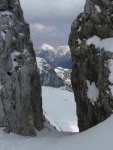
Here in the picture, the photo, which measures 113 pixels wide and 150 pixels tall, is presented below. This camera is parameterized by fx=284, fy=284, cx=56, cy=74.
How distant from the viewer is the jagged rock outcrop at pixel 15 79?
1362 inches

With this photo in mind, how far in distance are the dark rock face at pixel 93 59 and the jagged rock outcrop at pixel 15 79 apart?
679 centimetres

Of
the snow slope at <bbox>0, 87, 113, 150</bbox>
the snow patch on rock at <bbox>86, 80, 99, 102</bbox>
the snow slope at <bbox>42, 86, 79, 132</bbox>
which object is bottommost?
the snow slope at <bbox>42, 86, 79, 132</bbox>

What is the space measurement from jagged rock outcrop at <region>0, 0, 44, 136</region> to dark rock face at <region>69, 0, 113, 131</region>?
6.79 meters

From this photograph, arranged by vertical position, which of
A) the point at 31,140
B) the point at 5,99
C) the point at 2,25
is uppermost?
the point at 2,25

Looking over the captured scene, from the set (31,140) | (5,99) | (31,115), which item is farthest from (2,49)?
(31,140)

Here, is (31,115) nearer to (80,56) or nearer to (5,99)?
(5,99)

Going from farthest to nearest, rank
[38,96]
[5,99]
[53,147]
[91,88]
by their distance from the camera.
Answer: [38,96], [91,88], [5,99], [53,147]

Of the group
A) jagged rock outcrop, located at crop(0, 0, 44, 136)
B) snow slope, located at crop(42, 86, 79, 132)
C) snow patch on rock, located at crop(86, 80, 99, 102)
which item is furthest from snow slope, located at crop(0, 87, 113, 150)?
snow slope, located at crop(42, 86, 79, 132)

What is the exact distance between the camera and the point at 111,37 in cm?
3619

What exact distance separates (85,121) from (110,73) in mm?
10968

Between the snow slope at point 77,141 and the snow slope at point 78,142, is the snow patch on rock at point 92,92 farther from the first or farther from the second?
the snow slope at point 78,142

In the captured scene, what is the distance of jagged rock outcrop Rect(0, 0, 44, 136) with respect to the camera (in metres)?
34.6

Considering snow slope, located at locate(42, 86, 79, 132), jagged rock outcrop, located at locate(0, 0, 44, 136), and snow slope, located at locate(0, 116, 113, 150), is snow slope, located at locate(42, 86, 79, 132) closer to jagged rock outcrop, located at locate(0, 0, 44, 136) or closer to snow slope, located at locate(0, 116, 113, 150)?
jagged rock outcrop, located at locate(0, 0, 44, 136)

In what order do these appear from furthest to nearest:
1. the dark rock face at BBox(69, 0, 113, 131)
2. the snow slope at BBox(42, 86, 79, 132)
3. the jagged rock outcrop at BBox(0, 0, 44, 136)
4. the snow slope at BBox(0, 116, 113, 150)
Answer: the snow slope at BBox(42, 86, 79, 132)
the jagged rock outcrop at BBox(0, 0, 44, 136)
the dark rock face at BBox(69, 0, 113, 131)
the snow slope at BBox(0, 116, 113, 150)
